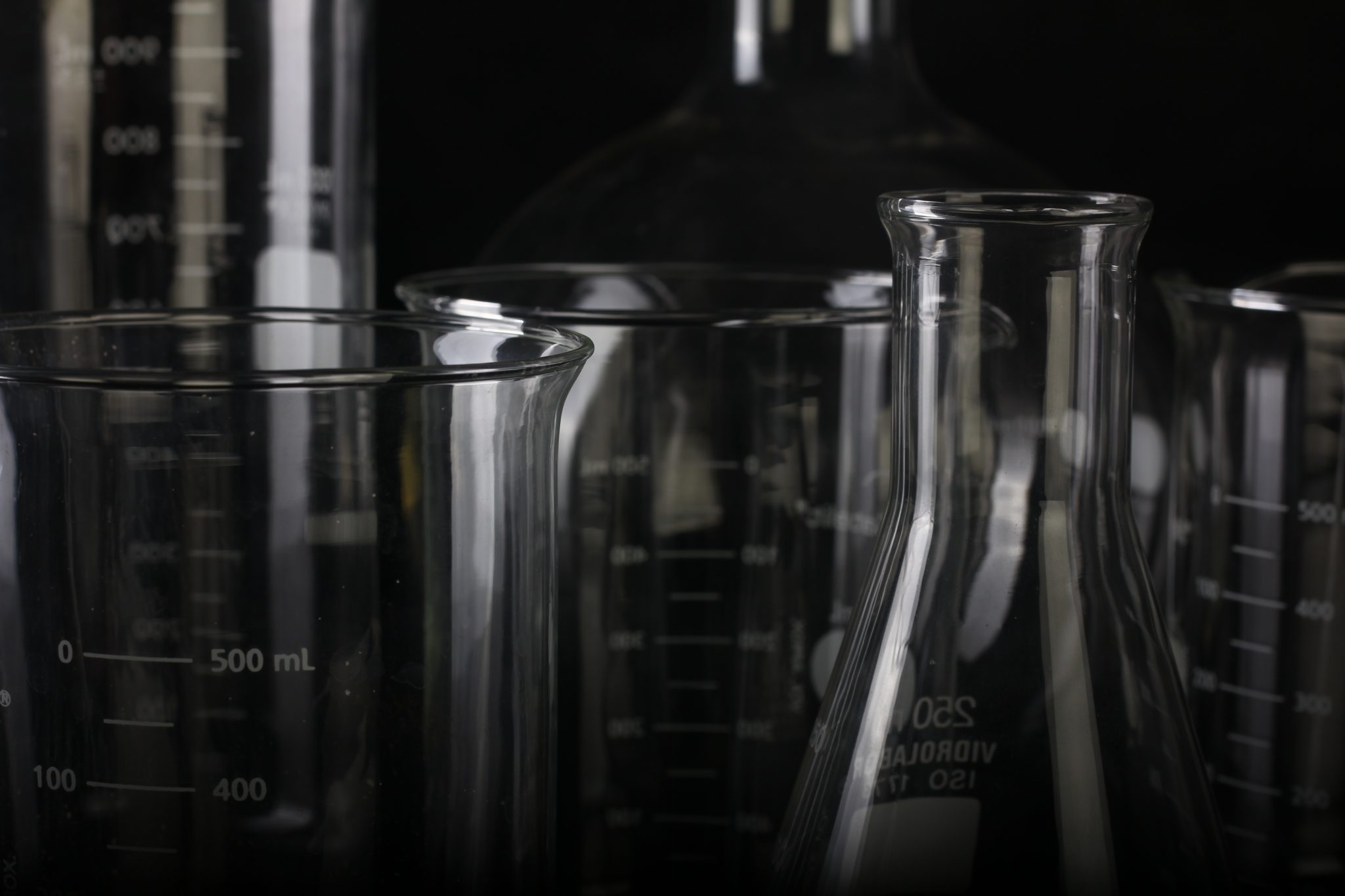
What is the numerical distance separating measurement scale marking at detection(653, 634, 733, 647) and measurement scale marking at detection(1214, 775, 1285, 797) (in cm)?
28

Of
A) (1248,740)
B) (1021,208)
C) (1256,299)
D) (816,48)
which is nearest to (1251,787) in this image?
(1248,740)

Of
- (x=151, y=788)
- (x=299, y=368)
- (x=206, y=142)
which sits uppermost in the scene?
(x=206, y=142)

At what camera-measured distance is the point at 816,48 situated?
37.1 inches

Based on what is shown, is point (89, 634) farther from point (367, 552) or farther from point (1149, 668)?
point (1149, 668)

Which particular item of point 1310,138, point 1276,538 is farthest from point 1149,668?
point 1310,138

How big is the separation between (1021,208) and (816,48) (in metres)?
0.43

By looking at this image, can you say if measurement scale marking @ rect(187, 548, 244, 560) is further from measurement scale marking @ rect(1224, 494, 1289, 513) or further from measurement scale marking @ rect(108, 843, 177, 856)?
measurement scale marking @ rect(1224, 494, 1289, 513)

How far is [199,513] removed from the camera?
1.76 ft

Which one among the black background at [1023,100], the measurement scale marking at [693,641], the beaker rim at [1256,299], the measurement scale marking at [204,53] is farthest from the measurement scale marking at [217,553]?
the black background at [1023,100]

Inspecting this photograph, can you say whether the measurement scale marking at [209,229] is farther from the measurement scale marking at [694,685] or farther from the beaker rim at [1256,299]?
the beaker rim at [1256,299]

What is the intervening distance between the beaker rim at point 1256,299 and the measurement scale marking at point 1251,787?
0.79 ft

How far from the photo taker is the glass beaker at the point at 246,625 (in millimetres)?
529

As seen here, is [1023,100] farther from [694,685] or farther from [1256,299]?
[694,685]

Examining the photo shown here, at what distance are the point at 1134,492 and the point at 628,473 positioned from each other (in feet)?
1.11
